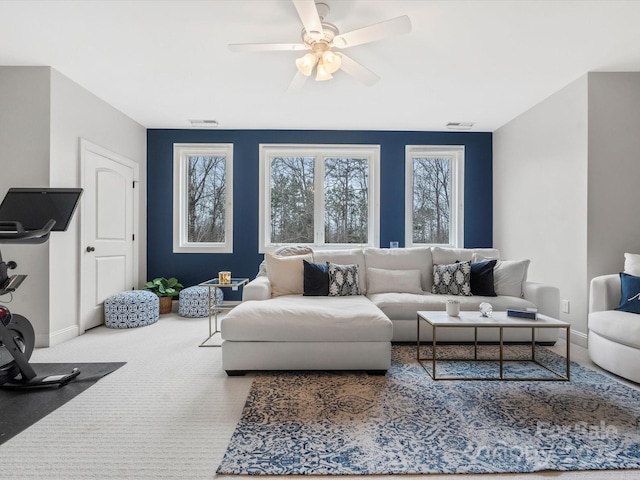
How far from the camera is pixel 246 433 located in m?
1.70

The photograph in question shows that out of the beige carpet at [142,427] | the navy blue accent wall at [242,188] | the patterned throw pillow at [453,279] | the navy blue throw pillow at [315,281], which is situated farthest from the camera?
the navy blue accent wall at [242,188]

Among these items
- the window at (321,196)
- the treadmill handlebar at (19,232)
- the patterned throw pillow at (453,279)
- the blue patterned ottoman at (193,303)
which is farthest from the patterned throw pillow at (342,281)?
the treadmill handlebar at (19,232)

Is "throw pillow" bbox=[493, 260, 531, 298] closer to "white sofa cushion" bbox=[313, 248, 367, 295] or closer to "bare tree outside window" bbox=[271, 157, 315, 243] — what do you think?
"white sofa cushion" bbox=[313, 248, 367, 295]

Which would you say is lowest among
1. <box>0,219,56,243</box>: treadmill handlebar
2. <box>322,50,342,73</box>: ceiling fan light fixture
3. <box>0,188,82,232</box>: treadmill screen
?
<box>0,219,56,243</box>: treadmill handlebar

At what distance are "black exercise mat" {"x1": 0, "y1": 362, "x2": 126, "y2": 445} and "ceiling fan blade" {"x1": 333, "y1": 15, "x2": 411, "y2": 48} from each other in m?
2.88

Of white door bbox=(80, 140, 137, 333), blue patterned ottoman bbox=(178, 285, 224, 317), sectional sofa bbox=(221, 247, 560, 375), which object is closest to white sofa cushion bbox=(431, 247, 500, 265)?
sectional sofa bbox=(221, 247, 560, 375)

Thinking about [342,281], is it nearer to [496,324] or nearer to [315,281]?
[315,281]

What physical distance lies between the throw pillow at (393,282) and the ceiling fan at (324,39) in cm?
194

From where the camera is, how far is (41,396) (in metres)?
2.11

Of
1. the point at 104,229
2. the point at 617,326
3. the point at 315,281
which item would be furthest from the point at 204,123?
the point at 617,326

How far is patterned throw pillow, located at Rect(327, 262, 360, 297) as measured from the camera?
3342 millimetres

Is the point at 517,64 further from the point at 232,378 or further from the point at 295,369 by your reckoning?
the point at 232,378

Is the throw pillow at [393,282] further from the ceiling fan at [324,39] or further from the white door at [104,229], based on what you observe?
the white door at [104,229]

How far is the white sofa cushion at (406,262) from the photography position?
372 centimetres
